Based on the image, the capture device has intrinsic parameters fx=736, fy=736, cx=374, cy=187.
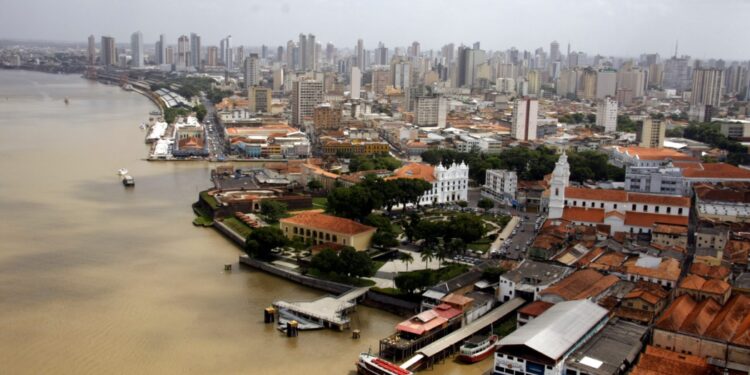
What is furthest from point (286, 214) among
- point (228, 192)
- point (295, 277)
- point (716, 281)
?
point (716, 281)

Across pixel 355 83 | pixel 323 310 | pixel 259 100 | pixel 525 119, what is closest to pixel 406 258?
pixel 323 310

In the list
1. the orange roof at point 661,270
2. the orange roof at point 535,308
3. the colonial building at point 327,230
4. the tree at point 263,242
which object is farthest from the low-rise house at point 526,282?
the tree at point 263,242

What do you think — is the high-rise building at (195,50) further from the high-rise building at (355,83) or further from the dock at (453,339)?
the dock at (453,339)

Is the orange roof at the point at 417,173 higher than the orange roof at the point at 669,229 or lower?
higher

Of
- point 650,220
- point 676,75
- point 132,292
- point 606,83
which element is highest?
point 676,75

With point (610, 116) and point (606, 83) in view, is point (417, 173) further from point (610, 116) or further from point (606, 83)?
point (606, 83)

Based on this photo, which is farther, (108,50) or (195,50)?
(195,50)
